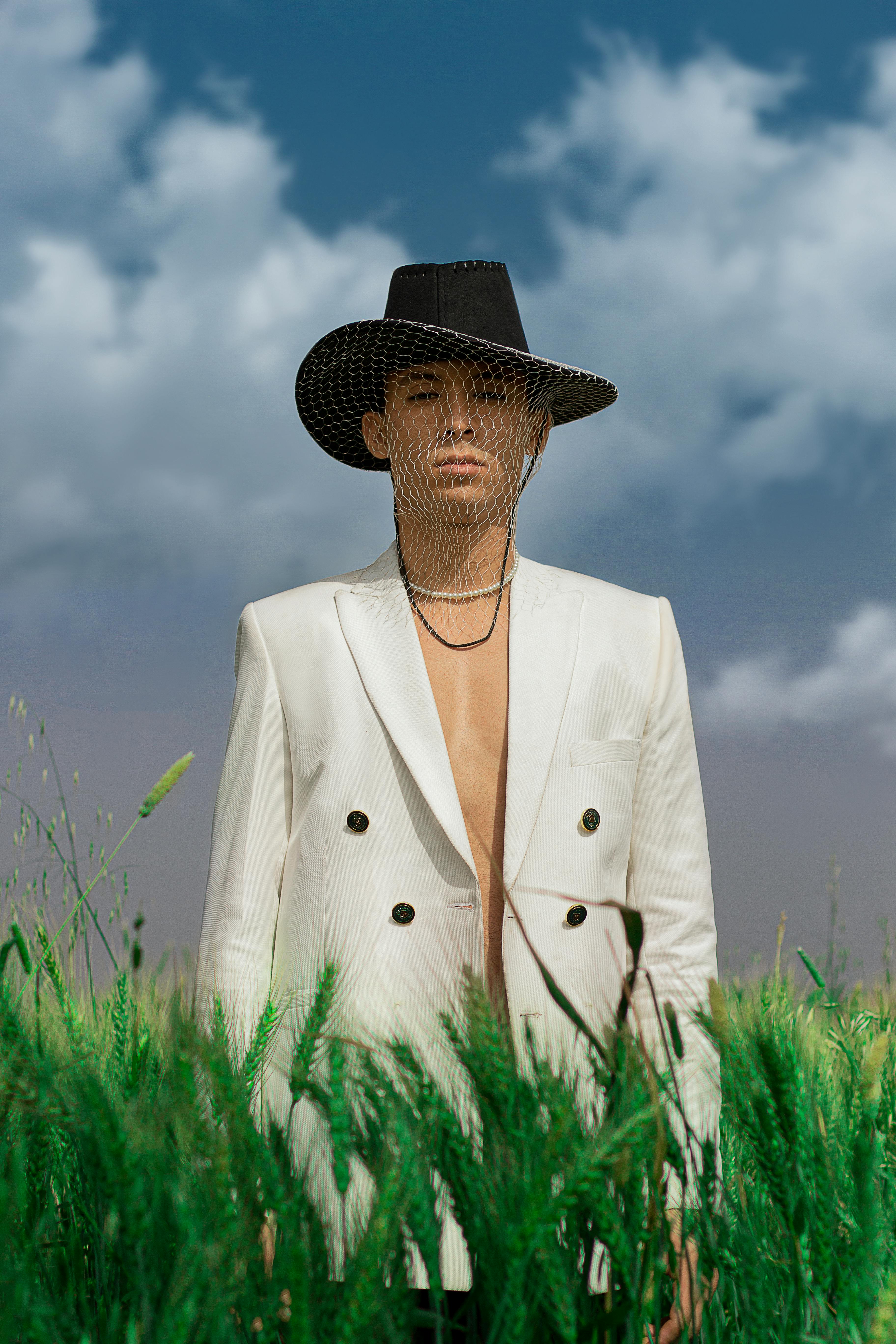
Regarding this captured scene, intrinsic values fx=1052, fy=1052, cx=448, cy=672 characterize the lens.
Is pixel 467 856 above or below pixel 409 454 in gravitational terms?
below

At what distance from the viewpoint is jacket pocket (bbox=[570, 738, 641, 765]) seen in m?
2.18

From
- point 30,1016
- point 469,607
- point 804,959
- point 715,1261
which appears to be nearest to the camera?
point 715,1261

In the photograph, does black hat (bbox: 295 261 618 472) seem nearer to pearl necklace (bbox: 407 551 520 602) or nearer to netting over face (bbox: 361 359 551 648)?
netting over face (bbox: 361 359 551 648)

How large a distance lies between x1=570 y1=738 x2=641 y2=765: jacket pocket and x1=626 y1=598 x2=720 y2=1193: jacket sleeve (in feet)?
0.22

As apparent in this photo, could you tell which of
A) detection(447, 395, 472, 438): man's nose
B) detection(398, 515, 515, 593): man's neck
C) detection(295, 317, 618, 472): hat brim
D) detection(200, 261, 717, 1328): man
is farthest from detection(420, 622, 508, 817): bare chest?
detection(295, 317, 618, 472): hat brim

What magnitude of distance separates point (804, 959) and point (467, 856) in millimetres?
1155

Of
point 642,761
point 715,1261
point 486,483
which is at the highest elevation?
point 486,483

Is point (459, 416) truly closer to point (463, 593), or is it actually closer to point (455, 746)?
point (463, 593)

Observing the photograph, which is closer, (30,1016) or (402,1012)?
(30,1016)

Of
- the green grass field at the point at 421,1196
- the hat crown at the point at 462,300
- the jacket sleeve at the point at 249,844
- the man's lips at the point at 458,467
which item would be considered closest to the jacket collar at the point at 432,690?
the jacket sleeve at the point at 249,844

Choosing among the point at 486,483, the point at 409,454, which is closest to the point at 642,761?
the point at 486,483

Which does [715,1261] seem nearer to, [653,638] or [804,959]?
[653,638]

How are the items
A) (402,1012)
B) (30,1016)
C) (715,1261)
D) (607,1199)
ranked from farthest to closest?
(402,1012) → (30,1016) → (715,1261) → (607,1199)

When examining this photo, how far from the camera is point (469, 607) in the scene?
2352 mm
